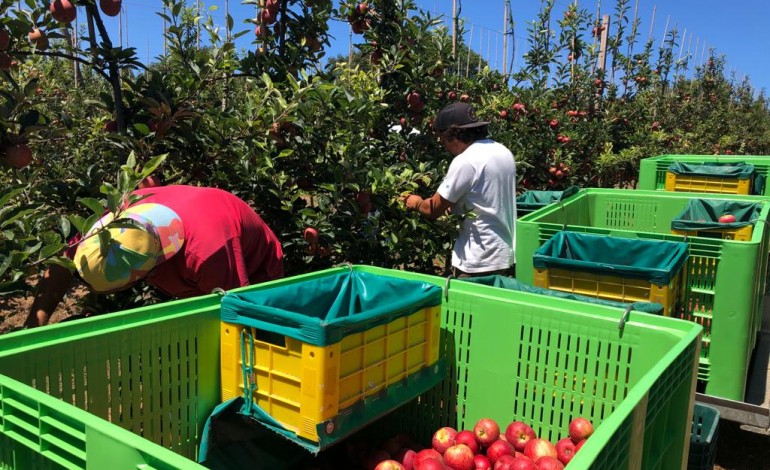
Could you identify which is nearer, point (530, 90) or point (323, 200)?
point (323, 200)

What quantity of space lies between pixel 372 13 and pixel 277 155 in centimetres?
157

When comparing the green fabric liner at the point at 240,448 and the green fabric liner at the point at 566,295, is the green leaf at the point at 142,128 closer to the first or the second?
the green fabric liner at the point at 240,448

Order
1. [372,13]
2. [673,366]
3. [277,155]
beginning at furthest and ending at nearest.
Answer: [372,13]
[277,155]
[673,366]

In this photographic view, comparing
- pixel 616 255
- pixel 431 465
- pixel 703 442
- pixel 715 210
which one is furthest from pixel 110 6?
pixel 715 210

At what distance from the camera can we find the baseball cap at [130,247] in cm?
185

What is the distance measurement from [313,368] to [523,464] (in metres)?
0.66

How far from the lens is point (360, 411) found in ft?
5.80

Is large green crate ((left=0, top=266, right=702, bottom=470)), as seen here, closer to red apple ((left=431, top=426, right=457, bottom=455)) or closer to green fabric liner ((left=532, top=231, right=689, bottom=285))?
red apple ((left=431, top=426, right=457, bottom=455))

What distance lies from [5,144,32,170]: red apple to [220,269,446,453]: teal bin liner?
93 centimetres

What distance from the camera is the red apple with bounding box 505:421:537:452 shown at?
1912 mm

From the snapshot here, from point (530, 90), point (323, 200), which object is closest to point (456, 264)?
point (323, 200)

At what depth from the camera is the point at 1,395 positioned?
1140 mm

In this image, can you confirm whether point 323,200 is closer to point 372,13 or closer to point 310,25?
point 310,25

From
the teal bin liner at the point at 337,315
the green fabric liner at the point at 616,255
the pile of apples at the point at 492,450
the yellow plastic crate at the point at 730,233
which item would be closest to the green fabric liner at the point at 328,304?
the teal bin liner at the point at 337,315
